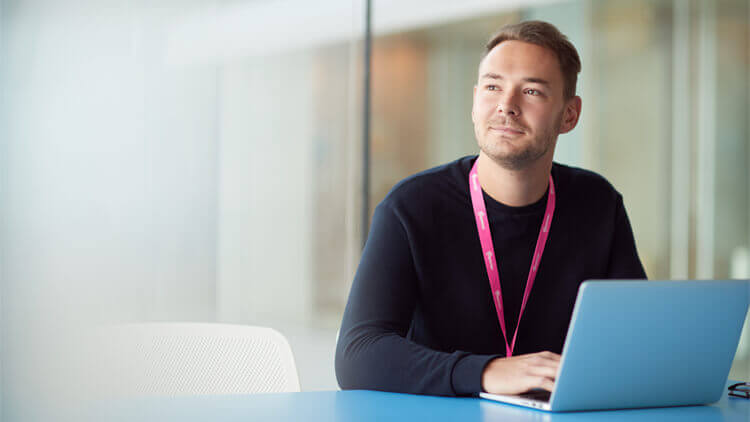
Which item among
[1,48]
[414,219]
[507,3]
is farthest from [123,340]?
[507,3]

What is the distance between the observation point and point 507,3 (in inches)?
167

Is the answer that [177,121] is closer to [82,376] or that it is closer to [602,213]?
[82,376]

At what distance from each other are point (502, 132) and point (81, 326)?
1.72m

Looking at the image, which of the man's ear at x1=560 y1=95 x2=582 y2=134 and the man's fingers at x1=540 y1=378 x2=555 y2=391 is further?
the man's ear at x1=560 y1=95 x2=582 y2=134

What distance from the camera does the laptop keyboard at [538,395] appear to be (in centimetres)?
126

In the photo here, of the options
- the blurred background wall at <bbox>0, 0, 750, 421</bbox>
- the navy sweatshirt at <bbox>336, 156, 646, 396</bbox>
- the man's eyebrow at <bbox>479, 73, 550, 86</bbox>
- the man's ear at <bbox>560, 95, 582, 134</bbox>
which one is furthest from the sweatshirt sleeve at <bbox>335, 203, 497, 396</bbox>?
the blurred background wall at <bbox>0, 0, 750, 421</bbox>

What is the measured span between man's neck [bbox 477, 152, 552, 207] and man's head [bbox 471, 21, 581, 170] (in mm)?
23

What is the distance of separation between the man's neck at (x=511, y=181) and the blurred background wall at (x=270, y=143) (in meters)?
1.49

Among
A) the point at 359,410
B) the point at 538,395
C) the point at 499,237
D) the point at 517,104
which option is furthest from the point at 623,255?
the point at 359,410

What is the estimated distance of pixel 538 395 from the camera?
1.30 meters

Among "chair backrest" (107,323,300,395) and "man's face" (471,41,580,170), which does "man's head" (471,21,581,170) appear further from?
"chair backrest" (107,323,300,395)

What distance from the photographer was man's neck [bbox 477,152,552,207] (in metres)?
1.76

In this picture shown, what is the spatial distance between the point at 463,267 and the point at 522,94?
41 cm

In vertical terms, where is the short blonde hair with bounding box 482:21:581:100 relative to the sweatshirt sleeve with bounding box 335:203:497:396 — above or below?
above
